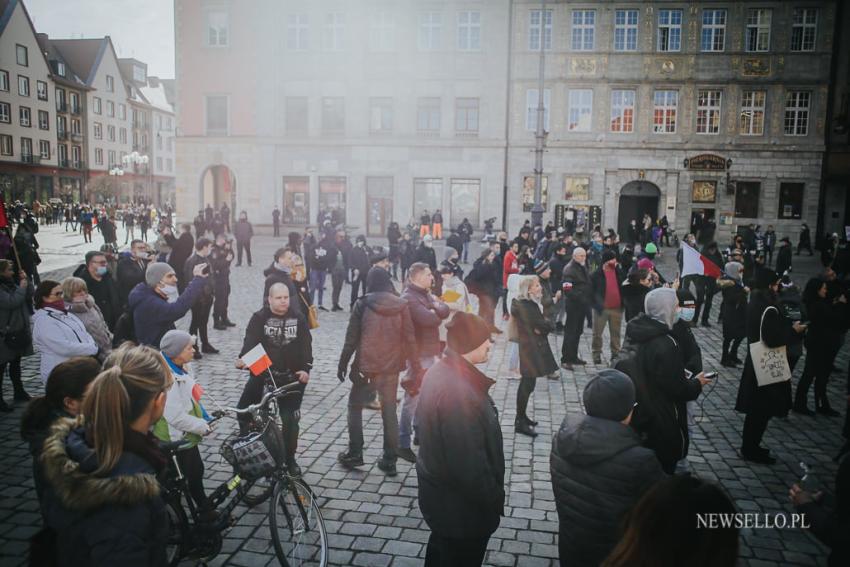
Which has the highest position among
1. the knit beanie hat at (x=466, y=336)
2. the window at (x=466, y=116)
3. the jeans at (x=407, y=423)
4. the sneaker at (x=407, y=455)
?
the window at (x=466, y=116)

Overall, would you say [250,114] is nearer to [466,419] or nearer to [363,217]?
[363,217]

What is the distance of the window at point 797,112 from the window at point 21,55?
1817 inches

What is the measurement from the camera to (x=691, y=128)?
3422cm

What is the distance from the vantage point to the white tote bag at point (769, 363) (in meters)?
6.66

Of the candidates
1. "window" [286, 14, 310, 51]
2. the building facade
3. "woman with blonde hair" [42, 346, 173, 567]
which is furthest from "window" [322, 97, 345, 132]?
"woman with blonde hair" [42, 346, 173, 567]

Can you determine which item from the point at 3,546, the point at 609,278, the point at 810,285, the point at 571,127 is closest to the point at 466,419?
the point at 3,546

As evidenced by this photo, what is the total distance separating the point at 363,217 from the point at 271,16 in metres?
12.4

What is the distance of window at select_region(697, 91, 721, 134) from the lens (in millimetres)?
34094

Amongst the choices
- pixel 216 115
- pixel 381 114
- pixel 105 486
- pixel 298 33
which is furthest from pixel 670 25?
pixel 105 486

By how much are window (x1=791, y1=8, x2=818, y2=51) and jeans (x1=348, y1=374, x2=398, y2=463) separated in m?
35.7

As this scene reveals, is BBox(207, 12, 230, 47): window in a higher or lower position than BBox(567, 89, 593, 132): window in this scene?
higher

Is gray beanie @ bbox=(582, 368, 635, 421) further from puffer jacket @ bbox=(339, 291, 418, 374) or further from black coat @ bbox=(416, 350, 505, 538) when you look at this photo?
puffer jacket @ bbox=(339, 291, 418, 374)

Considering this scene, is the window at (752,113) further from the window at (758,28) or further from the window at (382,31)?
the window at (382,31)

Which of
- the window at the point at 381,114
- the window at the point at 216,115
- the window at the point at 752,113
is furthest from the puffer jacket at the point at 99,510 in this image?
the window at the point at 216,115
